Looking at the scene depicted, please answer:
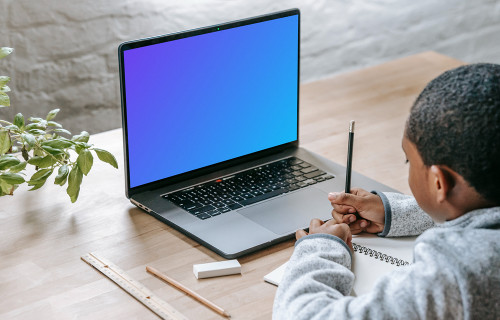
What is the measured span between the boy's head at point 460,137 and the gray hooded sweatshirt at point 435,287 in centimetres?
3

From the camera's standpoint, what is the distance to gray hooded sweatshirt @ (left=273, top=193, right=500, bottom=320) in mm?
848

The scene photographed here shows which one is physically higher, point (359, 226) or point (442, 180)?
point (442, 180)

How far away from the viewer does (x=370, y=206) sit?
128 centimetres

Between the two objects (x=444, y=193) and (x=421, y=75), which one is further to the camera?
(x=421, y=75)

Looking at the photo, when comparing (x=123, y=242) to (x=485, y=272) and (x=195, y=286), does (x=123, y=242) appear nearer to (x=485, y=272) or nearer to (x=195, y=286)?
(x=195, y=286)

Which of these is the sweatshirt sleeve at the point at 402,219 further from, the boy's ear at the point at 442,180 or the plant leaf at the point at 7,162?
the plant leaf at the point at 7,162

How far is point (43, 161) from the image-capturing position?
1.34 metres

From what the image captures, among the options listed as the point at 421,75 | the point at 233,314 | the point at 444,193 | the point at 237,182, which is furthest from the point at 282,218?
the point at 421,75

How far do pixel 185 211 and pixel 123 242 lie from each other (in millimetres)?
133

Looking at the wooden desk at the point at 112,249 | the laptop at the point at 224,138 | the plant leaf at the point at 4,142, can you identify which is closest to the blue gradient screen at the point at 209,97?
the laptop at the point at 224,138

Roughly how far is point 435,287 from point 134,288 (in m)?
0.49

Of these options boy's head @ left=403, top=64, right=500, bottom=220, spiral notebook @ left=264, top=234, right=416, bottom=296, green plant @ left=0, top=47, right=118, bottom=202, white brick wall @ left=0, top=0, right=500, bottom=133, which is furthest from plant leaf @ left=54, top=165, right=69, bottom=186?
white brick wall @ left=0, top=0, right=500, bottom=133

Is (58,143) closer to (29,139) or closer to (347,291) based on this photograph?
(29,139)

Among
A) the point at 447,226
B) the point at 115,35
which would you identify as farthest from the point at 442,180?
the point at 115,35
